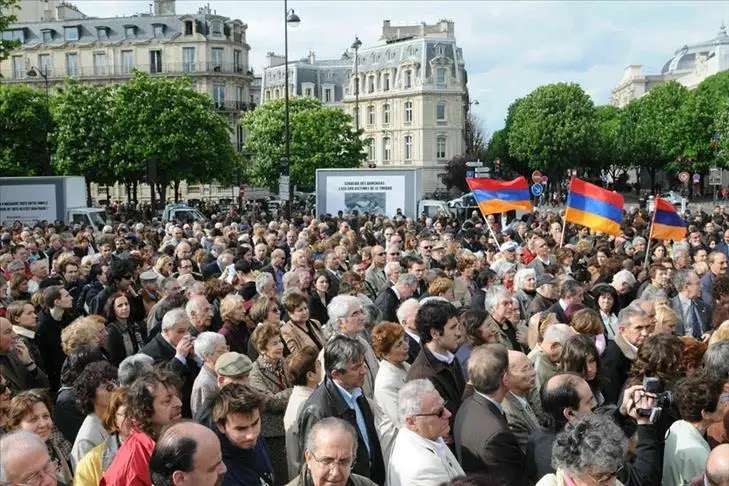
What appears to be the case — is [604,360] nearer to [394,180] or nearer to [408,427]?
[408,427]

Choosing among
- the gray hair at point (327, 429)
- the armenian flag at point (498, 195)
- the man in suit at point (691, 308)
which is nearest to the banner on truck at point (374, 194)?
the armenian flag at point (498, 195)

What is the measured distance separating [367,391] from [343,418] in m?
1.43

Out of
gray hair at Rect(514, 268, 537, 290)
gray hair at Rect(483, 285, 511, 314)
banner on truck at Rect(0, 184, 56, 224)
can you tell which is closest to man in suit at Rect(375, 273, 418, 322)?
gray hair at Rect(514, 268, 537, 290)

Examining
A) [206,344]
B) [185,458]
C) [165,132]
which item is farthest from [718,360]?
[165,132]

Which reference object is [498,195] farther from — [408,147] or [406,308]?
[408,147]

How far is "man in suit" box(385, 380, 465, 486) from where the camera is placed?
16.2ft

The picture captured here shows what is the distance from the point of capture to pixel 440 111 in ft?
303

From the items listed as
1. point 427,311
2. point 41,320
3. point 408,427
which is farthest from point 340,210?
point 408,427

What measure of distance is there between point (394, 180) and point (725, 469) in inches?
1048

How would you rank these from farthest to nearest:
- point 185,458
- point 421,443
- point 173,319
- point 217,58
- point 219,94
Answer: point 219,94
point 217,58
point 173,319
point 421,443
point 185,458

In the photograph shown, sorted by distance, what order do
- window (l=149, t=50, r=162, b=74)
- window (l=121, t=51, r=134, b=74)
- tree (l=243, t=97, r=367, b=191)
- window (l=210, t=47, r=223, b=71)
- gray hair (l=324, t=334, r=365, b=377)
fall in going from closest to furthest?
1. gray hair (l=324, t=334, r=365, b=377)
2. tree (l=243, t=97, r=367, b=191)
3. window (l=149, t=50, r=162, b=74)
4. window (l=121, t=51, r=134, b=74)
5. window (l=210, t=47, r=223, b=71)

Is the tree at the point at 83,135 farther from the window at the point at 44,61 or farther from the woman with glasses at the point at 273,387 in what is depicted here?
the woman with glasses at the point at 273,387

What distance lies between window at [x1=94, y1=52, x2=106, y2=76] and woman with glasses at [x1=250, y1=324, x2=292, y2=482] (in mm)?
80966

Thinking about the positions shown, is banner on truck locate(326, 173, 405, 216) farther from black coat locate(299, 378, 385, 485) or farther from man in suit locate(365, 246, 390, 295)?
black coat locate(299, 378, 385, 485)
